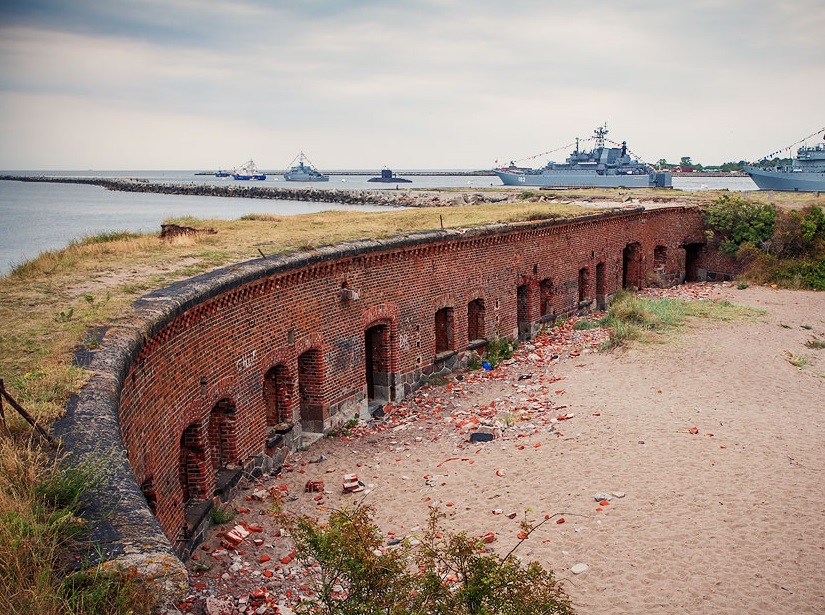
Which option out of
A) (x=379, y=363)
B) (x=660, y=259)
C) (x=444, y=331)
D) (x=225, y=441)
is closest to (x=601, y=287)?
(x=660, y=259)

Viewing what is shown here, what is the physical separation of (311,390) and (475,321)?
6.87m

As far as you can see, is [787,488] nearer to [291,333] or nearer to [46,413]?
[291,333]

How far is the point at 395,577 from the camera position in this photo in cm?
523

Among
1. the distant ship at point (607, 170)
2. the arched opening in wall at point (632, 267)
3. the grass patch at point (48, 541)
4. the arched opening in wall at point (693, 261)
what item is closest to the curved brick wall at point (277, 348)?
the grass patch at point (48, 541)

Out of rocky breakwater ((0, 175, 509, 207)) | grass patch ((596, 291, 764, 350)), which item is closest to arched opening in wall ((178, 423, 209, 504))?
grass patch ((596, 291, 764, 350))

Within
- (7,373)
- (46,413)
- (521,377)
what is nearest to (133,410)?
(7,373)

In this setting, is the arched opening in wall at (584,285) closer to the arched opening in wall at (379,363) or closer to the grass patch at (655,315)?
the grass patch at (655,315)

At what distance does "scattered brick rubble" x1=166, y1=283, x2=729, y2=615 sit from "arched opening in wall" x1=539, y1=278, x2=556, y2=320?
22.1 inches

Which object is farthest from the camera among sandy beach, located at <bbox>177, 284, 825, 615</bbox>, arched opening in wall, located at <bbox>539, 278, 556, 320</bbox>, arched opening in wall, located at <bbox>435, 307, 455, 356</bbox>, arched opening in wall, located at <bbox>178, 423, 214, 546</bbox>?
arched opening in wall, located at <bbox>539, 278, 556, 320</bbox>

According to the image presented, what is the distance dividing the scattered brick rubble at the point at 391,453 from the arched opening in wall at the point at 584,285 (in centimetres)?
272

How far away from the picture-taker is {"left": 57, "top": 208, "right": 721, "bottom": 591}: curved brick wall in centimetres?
690

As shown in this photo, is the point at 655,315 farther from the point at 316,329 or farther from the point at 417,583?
the point at 417,583

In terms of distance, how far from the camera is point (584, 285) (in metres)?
24.7

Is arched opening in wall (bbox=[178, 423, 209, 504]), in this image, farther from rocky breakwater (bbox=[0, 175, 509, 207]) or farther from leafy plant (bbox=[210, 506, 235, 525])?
rocky breakwater (bbox=[0, 175, 509, 207])
